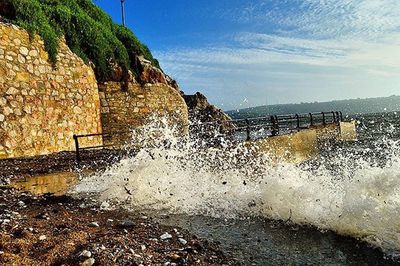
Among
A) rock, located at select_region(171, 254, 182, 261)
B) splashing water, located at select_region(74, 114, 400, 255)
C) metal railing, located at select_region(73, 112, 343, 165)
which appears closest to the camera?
rock, located at select_region(171, 254, 182, 261)

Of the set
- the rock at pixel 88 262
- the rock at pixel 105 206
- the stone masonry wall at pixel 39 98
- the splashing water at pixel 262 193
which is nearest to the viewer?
the rock at pixel 88 262

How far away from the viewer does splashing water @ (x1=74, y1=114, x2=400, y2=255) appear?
254 inches

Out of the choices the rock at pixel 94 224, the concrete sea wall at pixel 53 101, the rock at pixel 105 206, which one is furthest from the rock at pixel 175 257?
the concrete sea wall at pixel 53 101

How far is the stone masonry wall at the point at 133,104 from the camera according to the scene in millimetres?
18312

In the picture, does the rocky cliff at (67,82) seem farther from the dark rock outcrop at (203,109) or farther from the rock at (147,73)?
the dark rock outcrop at (203,109)

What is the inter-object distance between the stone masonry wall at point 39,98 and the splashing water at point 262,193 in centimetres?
454

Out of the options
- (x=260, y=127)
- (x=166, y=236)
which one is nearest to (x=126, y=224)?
(x=166, y=236)

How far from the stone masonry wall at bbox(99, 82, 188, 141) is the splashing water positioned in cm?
688

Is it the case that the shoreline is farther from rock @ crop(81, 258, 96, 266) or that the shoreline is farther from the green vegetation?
the green vegetation

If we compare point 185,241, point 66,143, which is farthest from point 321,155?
point 185,241

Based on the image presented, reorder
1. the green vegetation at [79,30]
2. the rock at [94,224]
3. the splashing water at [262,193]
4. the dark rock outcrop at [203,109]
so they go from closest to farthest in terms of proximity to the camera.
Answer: the rock at [94,224] < the splashing water at [262,193] < the green vegetation at [79,30] < the dark rock outcrop at [203,109]

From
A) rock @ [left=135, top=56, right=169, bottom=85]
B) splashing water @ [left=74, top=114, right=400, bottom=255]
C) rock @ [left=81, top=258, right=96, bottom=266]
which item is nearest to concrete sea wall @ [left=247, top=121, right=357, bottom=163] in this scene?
splashing water @ [left=74, top=114, right=400, bottom=255]

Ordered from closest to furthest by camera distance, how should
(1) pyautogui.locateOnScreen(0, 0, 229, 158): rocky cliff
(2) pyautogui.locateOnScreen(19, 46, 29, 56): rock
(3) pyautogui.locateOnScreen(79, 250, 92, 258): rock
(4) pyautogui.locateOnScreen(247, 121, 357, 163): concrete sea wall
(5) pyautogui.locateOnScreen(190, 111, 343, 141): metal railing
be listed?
(3) pyautogui.locateOnScreen(79, 250, 92, 258): rock
(1) pyautogui.locateOnScreen(0, 0, 229, 158): rocky cliff
(2) pyautogui.locateOnScreen(19, 46, 29, 56): rock
(5) pyautogui.locateOnScreen(190, 111, 343, 141): metal railing
(4) pyautogui.locateOnScreen(247, 121, 357, 163): concrete sea wall

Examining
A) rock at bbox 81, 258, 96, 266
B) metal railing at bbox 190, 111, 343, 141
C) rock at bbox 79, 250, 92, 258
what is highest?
metal railing at bbox 190, 111, 343, 141
